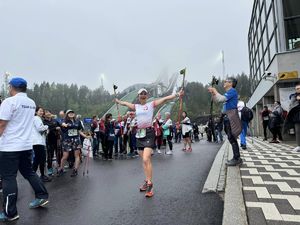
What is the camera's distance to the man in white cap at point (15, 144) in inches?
165

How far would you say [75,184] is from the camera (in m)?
6.51

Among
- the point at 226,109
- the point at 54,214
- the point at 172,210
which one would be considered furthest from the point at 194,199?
the point at 226,109

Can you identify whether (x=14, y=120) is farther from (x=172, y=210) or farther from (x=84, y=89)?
(x=84, y=89)

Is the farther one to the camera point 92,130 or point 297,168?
point 92,130

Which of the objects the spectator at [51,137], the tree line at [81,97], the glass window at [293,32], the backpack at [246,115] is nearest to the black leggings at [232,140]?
the backpack at [246,115]

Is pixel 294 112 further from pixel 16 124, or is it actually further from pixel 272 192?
pixel 16 124

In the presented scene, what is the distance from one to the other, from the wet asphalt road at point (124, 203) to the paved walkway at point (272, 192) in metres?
0.50

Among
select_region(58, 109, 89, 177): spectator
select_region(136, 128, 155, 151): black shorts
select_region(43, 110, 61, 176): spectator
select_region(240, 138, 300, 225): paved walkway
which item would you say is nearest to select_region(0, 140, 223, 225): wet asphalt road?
select_region(240, 138, 300, 225): paved walkway

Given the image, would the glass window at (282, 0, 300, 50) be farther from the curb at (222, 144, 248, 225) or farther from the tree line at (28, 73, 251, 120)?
the tree line at (28, 73, 251, 120)

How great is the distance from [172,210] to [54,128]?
5.46m

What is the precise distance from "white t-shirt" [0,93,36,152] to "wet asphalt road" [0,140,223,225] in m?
1.07

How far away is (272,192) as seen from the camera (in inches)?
177

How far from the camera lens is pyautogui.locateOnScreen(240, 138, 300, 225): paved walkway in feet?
11.5

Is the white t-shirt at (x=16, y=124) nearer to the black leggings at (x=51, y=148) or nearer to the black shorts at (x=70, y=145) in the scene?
the black shorts at (x=70, y=145)
